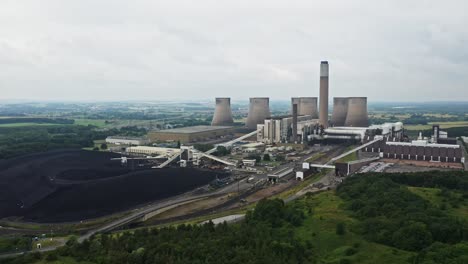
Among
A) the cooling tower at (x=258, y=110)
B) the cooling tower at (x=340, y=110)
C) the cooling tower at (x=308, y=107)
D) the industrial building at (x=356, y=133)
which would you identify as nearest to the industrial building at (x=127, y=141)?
the cooling tower at (x=258, y=110)

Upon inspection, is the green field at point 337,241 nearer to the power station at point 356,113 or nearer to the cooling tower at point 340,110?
the power station at point 356,113

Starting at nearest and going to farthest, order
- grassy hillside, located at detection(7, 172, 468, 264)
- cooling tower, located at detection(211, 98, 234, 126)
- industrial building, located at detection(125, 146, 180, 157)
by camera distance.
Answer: grassy hillside, located at detection(7, 172, 468, 264)
industrial building, located at detection(125, 146, 180, 157)
cooling tower, located at detection(211, 98, 234, 126)

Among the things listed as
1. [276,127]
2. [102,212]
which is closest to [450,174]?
[102,212]

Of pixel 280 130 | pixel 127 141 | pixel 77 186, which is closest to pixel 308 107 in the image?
pixel 280 130

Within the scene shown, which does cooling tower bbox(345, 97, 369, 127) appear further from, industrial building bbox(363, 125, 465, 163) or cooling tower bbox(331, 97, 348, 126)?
industrial building bbox(363, 125, 465, 163)

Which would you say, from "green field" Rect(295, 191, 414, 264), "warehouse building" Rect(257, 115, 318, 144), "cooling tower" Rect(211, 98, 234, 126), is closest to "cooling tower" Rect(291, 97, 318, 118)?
"warehouse building" Rect(257, 115, 318, 144)

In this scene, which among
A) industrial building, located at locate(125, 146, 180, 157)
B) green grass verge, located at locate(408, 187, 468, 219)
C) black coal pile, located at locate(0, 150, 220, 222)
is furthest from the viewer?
industrial building, located at locate(125, 146, 180, 157)
